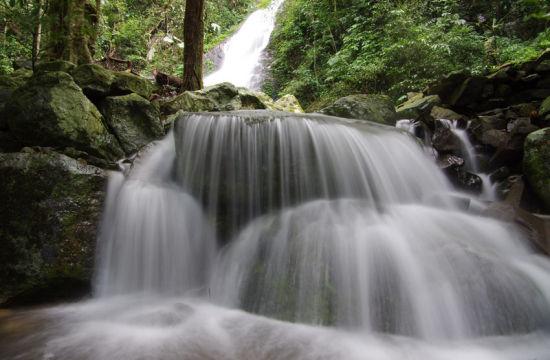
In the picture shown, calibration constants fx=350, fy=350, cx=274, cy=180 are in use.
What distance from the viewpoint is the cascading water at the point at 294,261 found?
280 centimetres

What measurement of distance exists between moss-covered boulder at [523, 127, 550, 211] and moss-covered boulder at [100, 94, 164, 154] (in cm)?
541

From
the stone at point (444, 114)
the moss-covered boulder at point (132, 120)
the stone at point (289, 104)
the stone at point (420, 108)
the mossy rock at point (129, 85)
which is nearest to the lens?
the moss-covered boulder at point (132, 120)

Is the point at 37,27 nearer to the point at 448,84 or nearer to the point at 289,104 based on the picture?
the point at 289,104

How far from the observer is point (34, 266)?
11.2 feet

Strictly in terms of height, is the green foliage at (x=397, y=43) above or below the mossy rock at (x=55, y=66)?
above

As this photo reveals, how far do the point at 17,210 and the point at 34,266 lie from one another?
60 centimetres

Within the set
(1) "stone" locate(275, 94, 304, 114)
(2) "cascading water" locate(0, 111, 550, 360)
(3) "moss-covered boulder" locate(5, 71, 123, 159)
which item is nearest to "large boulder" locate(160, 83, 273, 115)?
(2) "cascading water" locate(0, 111, 550, 360)

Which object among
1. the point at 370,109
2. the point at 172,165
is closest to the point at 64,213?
the point at 172,165

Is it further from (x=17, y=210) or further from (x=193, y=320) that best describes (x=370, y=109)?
(x=17, y=210)

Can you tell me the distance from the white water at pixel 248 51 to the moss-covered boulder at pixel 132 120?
10126 millimetres

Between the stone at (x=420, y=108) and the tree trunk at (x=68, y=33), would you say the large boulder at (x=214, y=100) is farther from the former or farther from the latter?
the stone at (x=420, y=108)

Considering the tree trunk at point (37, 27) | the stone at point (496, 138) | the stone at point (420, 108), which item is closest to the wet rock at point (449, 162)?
the stone at point (496, 138)

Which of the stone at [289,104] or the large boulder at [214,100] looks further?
the stone at [289,104]

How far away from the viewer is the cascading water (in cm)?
280
